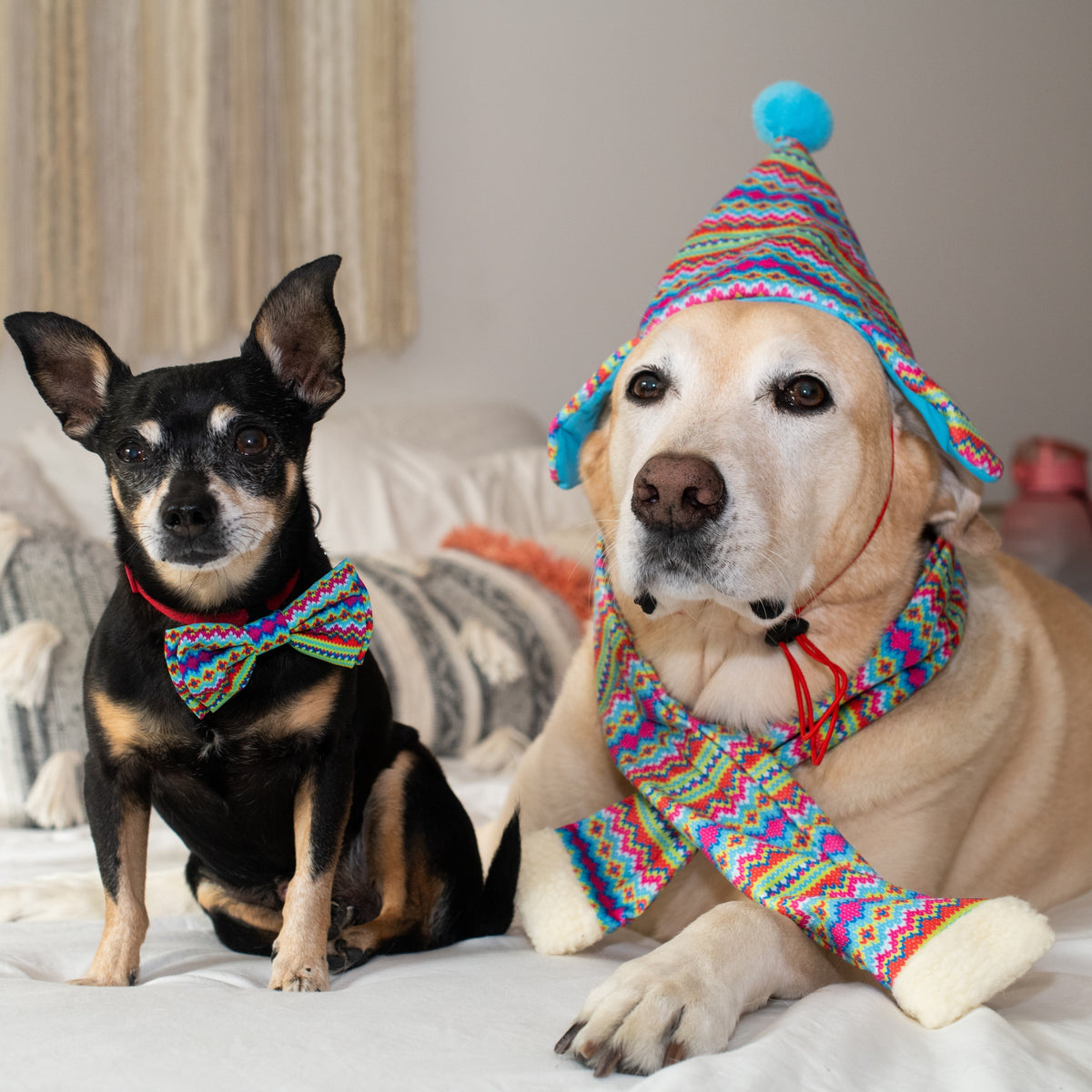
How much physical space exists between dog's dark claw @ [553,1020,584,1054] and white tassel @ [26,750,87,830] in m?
1.36

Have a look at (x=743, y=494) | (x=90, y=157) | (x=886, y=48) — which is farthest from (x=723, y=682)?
(x=886, y=48)

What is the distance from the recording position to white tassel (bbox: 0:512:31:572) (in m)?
2.34

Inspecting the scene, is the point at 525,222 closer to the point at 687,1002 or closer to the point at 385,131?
the point at 385,131

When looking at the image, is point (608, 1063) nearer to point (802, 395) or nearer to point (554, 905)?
point (554, 905)

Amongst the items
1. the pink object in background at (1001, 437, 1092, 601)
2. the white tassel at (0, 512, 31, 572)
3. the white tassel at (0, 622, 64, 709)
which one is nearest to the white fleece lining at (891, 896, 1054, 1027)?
the white tassel at (0, 622, 64, 709)

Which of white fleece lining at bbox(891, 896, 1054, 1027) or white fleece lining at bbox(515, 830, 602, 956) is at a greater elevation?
white fleece lining at bbox(891, 896, 1054, 1027)

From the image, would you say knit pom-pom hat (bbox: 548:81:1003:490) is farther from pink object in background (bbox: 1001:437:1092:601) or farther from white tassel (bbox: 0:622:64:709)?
pink object in background (bbox: 1001:437:1092:601)

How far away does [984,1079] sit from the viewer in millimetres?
1018

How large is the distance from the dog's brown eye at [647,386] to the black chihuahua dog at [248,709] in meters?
0.43

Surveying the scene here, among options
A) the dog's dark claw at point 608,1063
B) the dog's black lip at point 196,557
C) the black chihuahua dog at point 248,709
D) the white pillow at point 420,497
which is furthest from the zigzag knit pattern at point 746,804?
the white pillow at point 420,497

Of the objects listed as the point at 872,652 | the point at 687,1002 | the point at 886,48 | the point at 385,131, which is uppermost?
the point at 886,48

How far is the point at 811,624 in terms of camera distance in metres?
1.62

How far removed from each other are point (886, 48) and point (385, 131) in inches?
108

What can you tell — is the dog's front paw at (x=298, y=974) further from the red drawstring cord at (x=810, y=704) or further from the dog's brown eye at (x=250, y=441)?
the red drawstring cord at (x=810, y=704)
